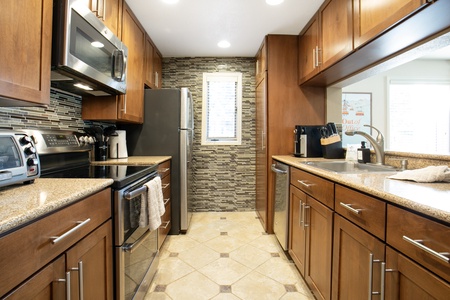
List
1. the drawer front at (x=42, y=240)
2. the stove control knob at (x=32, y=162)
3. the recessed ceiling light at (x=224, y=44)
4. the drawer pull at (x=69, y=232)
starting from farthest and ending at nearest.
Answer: the recessed ceiling light at (x=224, y=44) → the stove control knob at (x=32, y=162) → the drawer pull at (x=69, y=232) → the drawer front at (x=42, y=240)

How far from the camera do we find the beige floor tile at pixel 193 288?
58.0 inches

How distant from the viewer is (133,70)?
6.77 feet

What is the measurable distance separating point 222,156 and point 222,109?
693mm

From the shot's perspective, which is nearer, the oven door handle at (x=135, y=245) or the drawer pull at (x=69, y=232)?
the drawer pull at (x=69, y=232)

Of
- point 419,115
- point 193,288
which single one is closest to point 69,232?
point 193,288

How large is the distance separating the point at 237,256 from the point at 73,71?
1.87 meters

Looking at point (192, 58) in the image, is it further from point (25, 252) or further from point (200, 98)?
point (25, 252)

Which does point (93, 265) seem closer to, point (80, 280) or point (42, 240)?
point (80, 280)

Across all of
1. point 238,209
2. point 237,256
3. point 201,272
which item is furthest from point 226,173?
point 201,272

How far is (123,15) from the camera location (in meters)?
1.83

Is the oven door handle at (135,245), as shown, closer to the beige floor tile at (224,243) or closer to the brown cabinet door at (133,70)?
the beige floor tile at (224,243)

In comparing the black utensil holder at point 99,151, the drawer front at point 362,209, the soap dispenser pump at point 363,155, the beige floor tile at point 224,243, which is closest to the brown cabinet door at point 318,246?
the drawer front at point 362,209

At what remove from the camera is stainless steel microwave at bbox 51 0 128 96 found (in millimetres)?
1093

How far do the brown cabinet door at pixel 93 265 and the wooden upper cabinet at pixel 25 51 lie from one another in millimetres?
624
